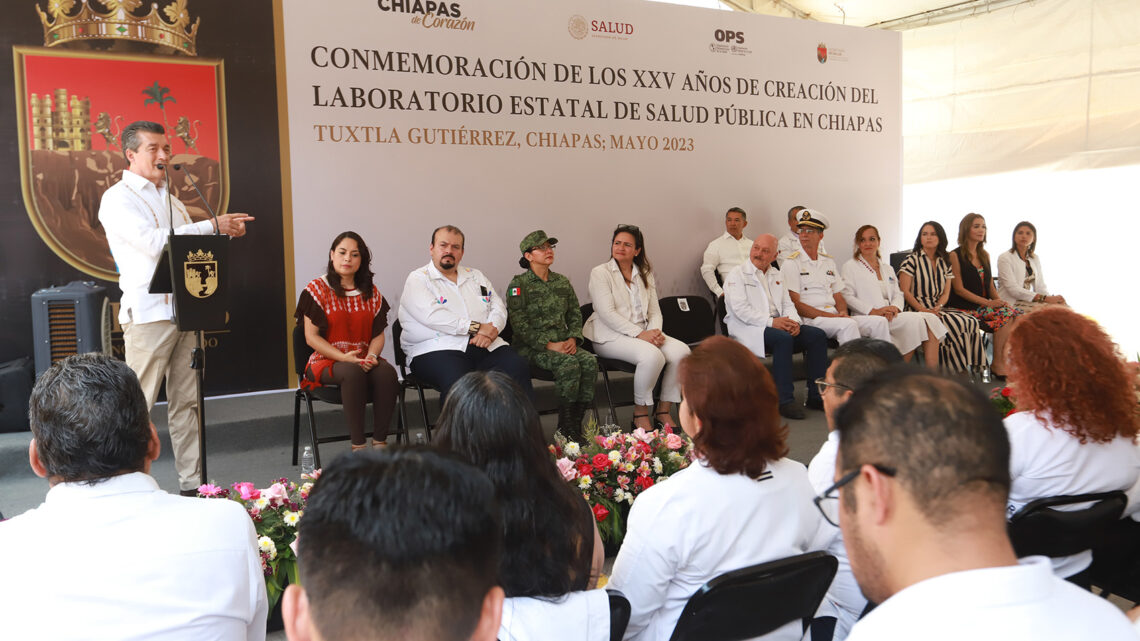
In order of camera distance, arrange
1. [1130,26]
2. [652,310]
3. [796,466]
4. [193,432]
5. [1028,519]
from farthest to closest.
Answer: [1130,26] → [652,310] → [193,432] → [1028,519] → [796,466]

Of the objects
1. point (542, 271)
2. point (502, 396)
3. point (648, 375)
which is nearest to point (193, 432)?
point (542, 271)

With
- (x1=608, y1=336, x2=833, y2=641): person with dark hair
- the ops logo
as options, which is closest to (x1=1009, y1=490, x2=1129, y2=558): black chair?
(x1=608, y1=336, x2=833, y2=641): person with dark hair

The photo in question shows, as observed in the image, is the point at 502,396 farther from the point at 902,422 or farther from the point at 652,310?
the point at 652,310

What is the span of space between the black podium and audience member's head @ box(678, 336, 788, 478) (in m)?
2.35

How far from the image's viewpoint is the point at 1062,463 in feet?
7.20

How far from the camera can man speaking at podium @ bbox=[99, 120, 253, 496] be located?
390cm

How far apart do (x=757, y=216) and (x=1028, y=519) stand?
528 centimetres

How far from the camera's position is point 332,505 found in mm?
846

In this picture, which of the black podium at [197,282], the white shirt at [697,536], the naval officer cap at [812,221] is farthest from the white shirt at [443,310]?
the white shirt at [697,536]

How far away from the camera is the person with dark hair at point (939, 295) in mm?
6711

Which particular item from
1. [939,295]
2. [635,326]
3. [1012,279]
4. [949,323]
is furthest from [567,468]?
[1012,279]

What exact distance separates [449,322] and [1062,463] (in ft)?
Result: 10.9

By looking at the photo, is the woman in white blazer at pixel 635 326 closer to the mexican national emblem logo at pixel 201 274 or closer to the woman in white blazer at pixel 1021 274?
the mexican national emblem logo at pixel 201 274

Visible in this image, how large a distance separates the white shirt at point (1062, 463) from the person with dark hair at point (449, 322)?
2879 millimetres
